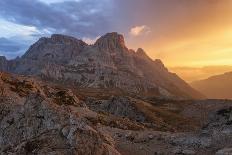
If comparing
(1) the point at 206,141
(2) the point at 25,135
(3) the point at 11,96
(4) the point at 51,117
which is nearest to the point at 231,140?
(1) the point at 206,141

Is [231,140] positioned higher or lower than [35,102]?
lower

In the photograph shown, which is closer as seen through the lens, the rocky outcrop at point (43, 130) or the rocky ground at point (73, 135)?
the rocky outcrop at point (43, 130)

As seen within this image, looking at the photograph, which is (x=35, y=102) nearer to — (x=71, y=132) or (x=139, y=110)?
(x=71, y=132)

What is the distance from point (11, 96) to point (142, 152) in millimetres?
39516

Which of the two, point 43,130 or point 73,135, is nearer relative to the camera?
point 73,135

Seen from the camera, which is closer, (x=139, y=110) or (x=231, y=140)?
(x=231, y=140)

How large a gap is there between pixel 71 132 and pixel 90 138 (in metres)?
1.55

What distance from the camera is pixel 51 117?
42438 millimetres

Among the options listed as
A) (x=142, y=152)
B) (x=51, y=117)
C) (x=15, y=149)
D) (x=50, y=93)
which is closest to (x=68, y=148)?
(x=15, y=149)

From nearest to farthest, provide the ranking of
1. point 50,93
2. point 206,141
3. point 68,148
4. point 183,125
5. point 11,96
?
point 68,148 → point 206,141 → point 11,96 → point 50,93 → point 183,125

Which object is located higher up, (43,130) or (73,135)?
(73,135)

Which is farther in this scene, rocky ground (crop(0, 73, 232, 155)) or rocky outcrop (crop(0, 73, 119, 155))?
rocky ground (crop(0, 73, 232, 155))

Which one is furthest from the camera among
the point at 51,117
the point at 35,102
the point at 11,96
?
the point at 11,96

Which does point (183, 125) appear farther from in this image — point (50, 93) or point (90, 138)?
point (90, 138)
